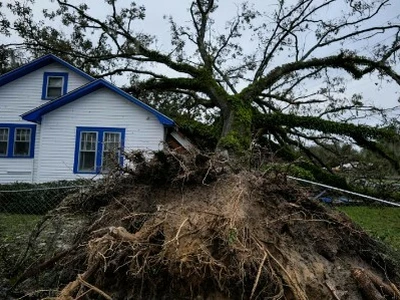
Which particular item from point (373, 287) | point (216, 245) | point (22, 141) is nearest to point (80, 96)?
point (22, 141)

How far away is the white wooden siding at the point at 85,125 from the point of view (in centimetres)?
1350

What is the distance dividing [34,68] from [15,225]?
946 centimetres

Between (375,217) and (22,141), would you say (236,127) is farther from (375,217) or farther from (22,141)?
(22,141)

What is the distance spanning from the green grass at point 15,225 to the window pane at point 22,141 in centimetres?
606

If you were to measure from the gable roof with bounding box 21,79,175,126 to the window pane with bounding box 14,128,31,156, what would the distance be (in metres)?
1.35

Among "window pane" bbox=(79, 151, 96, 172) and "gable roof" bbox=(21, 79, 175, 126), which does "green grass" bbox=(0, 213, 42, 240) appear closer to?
"window pane" bbox=(79, 151, 96, 172)

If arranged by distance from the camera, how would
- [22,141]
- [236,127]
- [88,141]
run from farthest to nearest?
[236,127], [22,141], [88,141]

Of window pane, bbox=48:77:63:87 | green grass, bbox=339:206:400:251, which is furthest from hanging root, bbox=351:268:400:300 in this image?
window pane, bbox=48:77:63:87

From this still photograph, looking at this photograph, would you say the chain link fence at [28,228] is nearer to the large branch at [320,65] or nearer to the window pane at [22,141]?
the window pane at [22,141]

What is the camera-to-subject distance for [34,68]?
14938mm

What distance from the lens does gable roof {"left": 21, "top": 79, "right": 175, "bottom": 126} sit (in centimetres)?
1315

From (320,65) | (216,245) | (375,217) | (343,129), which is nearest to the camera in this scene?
(216,245)

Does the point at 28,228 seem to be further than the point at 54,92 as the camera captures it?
No

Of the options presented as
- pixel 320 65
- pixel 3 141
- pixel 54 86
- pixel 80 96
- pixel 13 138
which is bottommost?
pixel 3 141
